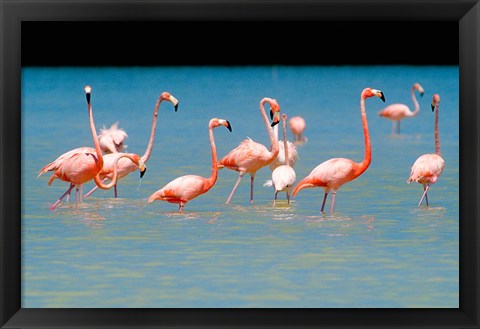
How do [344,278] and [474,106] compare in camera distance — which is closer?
[474,106]

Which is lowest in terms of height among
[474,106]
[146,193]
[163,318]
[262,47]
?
[163,318]

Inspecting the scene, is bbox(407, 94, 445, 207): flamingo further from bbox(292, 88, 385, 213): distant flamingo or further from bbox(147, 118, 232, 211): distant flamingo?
bbox(147, 118, 232, 211): distant flamingo

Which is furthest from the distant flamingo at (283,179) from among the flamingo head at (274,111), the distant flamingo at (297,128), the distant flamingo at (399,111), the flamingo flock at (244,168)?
the distant flamingo at (399,111)

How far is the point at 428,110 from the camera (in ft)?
35.3

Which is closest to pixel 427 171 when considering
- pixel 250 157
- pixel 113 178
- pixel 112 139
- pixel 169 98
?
pixel 250 157

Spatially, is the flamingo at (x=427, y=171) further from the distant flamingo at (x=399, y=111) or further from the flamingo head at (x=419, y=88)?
the flamingo head at (x=419, y=88)

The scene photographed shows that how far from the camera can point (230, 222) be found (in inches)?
272

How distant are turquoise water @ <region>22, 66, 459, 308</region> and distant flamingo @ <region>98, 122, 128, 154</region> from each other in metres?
0.15

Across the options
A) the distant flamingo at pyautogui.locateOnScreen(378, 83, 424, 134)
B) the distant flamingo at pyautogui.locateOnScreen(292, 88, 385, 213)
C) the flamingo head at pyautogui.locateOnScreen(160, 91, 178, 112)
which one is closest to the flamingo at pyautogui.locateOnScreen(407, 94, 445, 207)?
the distant flamingo at pyautogui.locateOnScreen(292, 88, 385, 213)

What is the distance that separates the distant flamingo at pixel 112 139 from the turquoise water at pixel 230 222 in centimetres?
15

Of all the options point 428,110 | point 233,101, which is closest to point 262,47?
point 233,101

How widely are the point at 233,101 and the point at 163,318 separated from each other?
515 centimetres

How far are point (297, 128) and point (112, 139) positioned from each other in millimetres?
1740

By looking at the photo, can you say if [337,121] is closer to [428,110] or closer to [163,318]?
[428,110]
